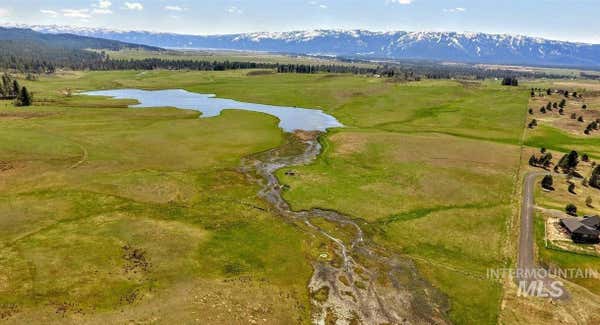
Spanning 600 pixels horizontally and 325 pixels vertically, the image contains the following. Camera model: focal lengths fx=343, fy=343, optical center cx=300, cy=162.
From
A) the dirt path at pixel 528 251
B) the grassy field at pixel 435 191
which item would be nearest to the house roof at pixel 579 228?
the dirt path at pixel 528 251

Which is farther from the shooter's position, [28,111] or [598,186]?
[28,111]

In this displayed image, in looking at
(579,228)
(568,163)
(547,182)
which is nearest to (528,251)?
(579,228)

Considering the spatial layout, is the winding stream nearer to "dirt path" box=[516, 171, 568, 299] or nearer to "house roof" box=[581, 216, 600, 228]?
"dirt path" box=[516, 171, 568, 299]

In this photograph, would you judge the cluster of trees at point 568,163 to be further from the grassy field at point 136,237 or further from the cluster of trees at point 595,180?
the grassy field at point 136,237

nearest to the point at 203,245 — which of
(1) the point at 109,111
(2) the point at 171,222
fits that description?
(2) the point at 171,222

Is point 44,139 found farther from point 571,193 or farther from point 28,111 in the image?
point 571,193

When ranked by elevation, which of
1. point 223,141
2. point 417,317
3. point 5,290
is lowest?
point 417,317
